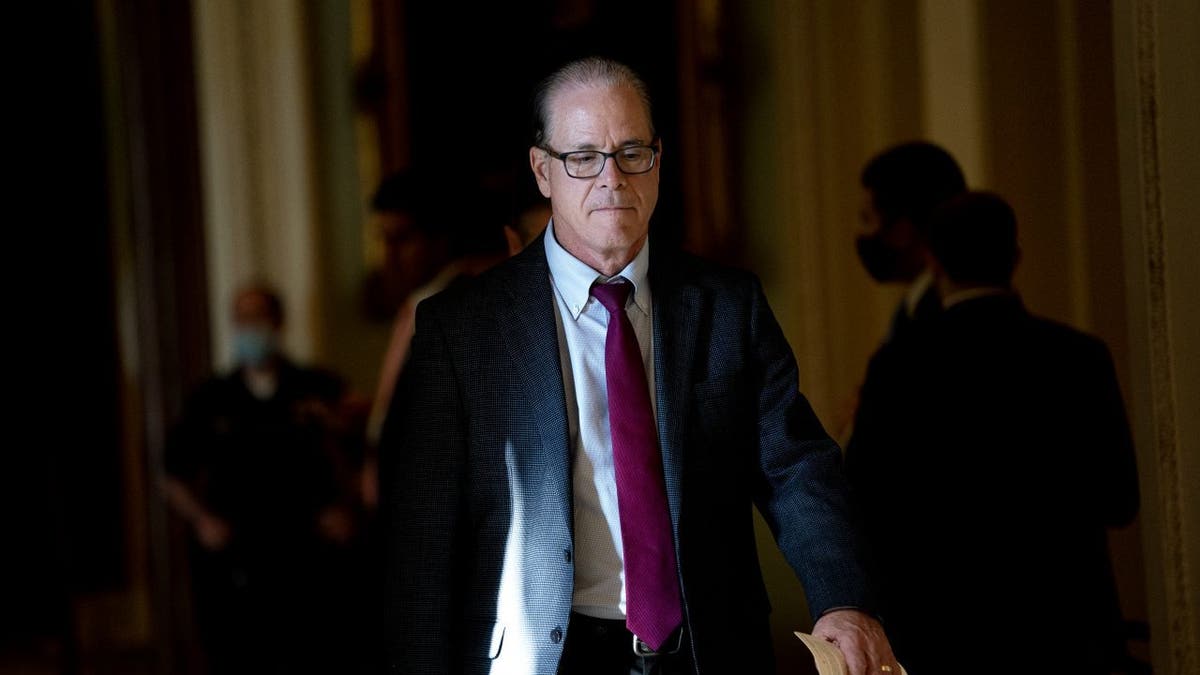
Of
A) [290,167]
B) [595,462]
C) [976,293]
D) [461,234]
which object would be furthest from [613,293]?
[290,167]

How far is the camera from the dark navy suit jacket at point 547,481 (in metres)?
2.23

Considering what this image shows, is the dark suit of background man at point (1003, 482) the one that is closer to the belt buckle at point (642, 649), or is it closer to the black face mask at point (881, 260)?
the black face mask at point (881, 260)

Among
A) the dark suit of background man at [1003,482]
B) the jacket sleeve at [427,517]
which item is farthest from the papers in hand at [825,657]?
the dark suit of background man at [1003,482]

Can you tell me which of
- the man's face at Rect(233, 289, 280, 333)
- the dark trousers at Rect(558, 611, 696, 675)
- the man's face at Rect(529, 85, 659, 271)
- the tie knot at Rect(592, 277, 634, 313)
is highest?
the man's face at Rect(529, 85, 659, 271)

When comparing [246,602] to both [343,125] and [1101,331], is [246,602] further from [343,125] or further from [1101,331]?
[1101,331]

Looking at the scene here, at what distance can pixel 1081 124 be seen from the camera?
11.5 feet

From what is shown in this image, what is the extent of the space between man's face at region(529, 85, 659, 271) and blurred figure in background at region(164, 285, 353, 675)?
11.2 ft

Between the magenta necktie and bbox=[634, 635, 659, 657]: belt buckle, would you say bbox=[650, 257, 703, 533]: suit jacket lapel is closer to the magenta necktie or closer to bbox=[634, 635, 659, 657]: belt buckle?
the magenta necktie

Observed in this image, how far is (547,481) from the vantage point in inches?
87.9

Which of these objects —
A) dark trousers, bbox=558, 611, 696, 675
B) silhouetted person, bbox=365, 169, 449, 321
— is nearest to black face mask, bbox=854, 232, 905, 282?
dark trousers, bbox=558, 611, 696, 675

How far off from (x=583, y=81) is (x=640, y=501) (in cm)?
70

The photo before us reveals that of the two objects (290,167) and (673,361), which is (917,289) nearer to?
(673,361)

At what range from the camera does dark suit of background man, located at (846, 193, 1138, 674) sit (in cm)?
313

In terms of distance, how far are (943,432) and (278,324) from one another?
11.2 feet
